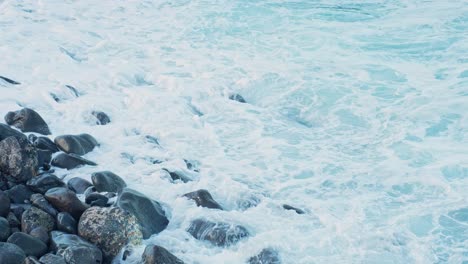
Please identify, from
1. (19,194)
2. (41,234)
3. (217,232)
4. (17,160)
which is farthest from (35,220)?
(217,232)

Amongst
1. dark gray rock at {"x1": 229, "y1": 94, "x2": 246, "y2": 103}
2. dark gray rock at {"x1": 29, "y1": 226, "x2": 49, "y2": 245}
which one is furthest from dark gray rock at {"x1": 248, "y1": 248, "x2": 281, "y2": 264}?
dark gray rock at {"x1": 229, "y1": 94, "x2": 246, "y2": 103}

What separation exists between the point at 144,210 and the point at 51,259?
1.15m

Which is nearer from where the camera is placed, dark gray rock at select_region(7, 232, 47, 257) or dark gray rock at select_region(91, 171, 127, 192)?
dark gray rock at select_region(7, 232, 47, 257)

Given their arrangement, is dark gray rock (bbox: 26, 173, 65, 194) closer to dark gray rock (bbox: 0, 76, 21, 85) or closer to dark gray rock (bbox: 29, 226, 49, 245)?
dark gray rock (bbox: 29, 226, 49, 245)

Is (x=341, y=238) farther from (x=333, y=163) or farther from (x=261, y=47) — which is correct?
(x=261, y=47)

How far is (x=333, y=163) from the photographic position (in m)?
6.49

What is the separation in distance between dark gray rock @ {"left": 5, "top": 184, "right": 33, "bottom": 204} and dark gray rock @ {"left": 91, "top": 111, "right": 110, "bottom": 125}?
2199 mm

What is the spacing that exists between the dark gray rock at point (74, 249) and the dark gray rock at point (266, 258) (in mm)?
1221

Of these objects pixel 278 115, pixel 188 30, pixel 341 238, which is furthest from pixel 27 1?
pixel 341 238

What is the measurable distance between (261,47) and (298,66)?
3.97 ft

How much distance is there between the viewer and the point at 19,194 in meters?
4.71

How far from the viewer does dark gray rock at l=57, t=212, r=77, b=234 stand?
14.3ft

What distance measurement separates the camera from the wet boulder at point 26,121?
5977 millimetres

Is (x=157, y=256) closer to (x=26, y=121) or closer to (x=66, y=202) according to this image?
(x=66, y=202)
